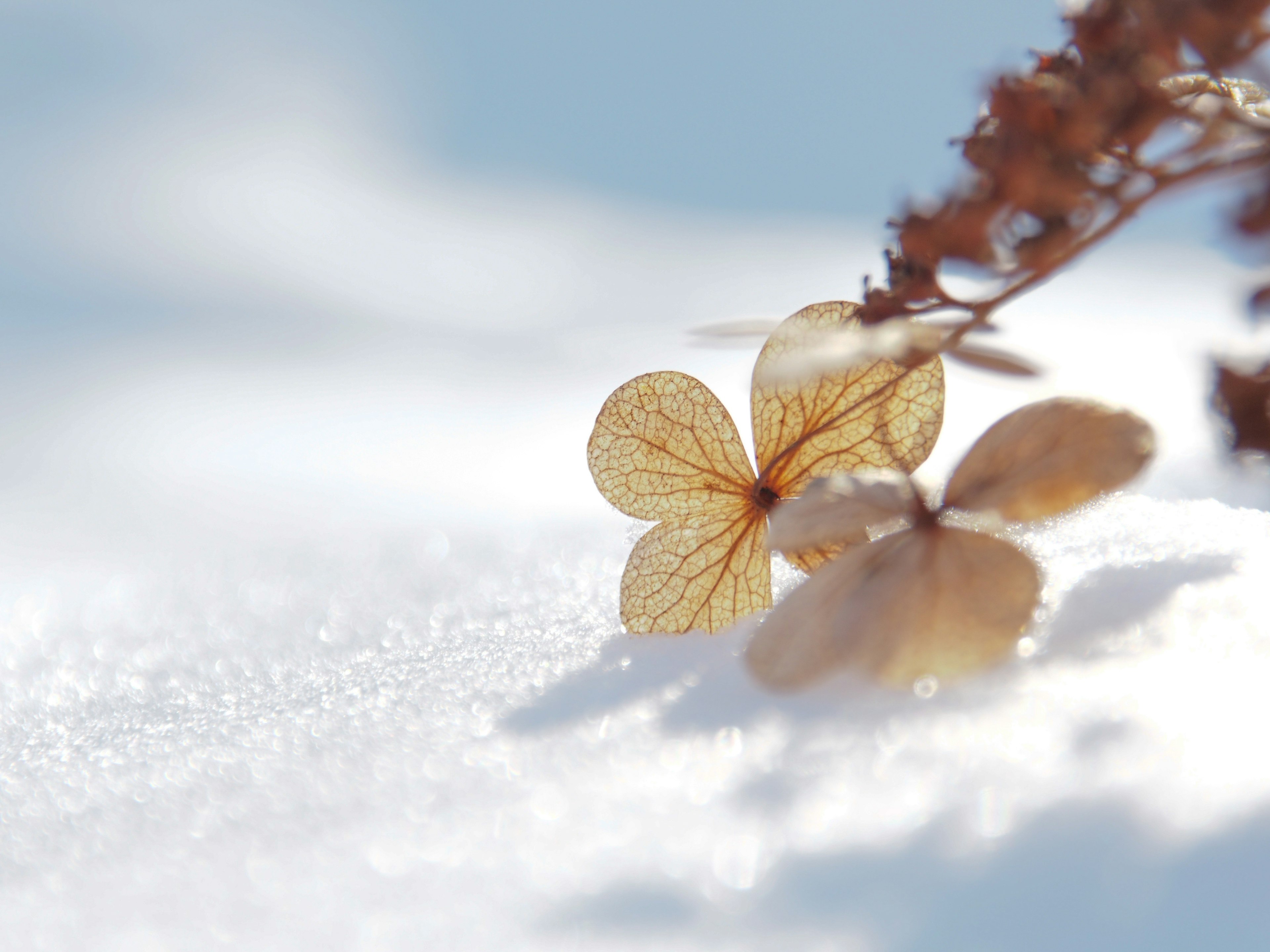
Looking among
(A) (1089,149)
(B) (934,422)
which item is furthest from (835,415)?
(A) (1089,149)

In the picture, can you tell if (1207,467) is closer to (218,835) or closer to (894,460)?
(894,460)

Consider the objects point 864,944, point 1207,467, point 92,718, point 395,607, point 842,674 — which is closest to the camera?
point 864,944

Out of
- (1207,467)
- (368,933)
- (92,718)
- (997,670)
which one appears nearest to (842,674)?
(997,670)

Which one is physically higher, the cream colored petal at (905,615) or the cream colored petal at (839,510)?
the cream colored petal at (839,510)

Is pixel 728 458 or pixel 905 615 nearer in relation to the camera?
pixel 905 615

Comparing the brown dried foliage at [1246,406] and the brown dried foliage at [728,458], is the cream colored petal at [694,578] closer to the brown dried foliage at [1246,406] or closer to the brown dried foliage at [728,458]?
the brown dried foliage at [728,458]

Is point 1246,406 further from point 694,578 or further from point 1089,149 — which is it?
point 694,578

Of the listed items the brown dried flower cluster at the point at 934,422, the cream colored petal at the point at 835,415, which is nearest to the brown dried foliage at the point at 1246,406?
the brown dried flower cluster at the point at 934,422
